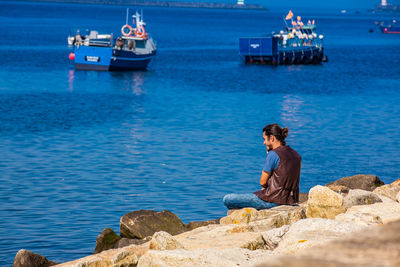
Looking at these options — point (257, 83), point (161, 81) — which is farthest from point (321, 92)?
point (161, 81)

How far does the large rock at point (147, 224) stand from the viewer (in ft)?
33.2

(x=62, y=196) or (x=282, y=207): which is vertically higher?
(x=282, y=207)

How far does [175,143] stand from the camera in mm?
23703

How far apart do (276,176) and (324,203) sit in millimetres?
844

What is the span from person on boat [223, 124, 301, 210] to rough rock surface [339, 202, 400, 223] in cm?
105

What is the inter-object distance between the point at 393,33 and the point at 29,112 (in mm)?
149056

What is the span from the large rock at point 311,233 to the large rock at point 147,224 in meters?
3.68

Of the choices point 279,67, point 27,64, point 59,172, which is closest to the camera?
point 59,172

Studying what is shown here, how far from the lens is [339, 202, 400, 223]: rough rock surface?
7.77 meters

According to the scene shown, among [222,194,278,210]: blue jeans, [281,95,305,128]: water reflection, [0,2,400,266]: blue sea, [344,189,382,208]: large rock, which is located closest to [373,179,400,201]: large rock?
[344,189,382,208]: large rock

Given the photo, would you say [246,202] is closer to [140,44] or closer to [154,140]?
[154,140]

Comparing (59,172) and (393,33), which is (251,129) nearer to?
(59,172)

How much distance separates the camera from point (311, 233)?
6551mm

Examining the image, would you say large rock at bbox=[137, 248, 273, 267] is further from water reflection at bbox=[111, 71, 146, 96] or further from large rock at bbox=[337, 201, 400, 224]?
water reflection at bbox=[111, 71, 146, 96]
